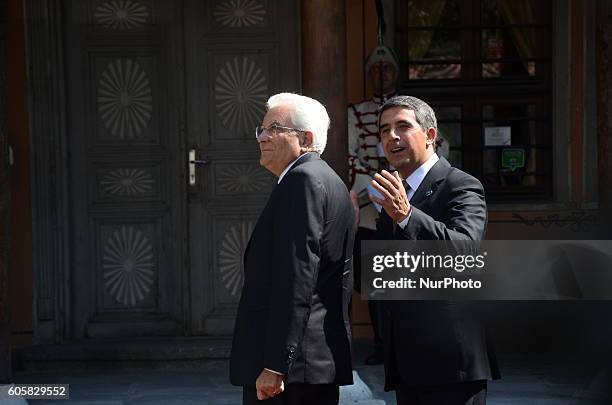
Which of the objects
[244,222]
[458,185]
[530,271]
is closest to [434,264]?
[458,185]

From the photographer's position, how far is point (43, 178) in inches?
292

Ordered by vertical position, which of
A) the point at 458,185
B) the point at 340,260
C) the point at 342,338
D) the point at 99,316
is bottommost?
the point at 99,316

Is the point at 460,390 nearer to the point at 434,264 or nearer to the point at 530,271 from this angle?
the point at 434,264

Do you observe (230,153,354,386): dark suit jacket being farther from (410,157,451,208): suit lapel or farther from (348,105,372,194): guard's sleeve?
(348,105,372,194): guard's sleeve

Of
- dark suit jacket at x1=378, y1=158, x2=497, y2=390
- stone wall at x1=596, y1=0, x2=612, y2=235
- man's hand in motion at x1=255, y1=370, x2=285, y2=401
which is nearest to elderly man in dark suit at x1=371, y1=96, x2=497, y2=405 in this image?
dark suit jacket at x1=378, y1=158, x2=497, y2=390

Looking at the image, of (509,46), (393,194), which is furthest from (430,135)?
(509,46)

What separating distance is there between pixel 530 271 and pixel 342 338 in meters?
3.59

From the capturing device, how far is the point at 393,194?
3.28 metres

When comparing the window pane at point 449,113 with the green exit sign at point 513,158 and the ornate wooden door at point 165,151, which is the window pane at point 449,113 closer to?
the green exit sign at point 513,158

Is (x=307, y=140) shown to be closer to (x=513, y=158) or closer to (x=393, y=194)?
(x=393, y=194)

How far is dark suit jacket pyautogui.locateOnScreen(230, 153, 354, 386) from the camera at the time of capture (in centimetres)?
349

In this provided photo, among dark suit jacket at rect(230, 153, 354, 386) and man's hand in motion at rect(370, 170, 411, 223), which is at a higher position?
man's hand in motion at rect(370, 170, 411, 223)

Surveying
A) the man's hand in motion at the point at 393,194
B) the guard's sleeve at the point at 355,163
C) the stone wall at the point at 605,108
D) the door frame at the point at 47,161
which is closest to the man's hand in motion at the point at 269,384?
the man's hand in motion at the point at 393,194

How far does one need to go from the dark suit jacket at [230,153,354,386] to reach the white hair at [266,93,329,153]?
0.26ft
